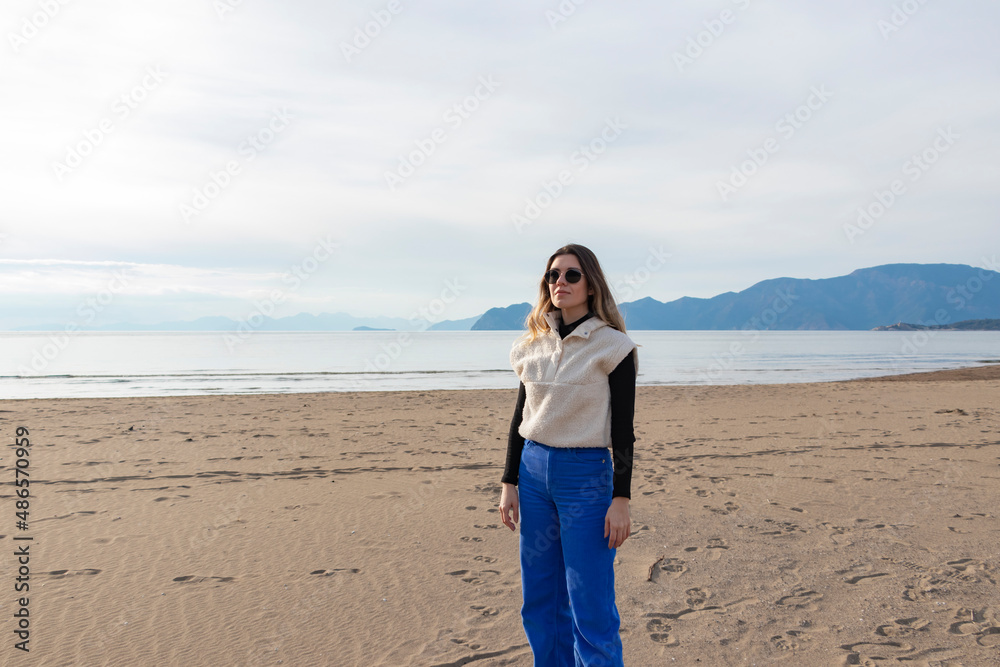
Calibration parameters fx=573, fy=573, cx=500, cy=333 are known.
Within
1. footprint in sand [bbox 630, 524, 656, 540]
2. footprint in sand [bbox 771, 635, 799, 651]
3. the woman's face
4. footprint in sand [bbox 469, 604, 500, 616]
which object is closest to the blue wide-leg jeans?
the woman's face

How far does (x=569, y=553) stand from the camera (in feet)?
7.59

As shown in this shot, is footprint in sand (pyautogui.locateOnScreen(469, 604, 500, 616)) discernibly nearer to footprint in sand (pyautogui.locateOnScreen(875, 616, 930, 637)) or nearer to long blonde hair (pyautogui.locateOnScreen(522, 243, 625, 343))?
Answer: long blonde hair (pyautogui.locateOnScreen(522, 243, 625, 343))

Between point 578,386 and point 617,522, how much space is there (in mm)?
550

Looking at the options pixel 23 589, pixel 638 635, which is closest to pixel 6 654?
pixel 23 589

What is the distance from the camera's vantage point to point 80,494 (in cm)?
655

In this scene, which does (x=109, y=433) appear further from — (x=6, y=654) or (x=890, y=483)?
(x=890, y=483)

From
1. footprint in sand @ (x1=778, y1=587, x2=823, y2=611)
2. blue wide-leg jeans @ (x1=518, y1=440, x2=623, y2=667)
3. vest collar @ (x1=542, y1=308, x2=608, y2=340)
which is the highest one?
vest collar @ (x1=542, y1=308, x2=608, y2=340)

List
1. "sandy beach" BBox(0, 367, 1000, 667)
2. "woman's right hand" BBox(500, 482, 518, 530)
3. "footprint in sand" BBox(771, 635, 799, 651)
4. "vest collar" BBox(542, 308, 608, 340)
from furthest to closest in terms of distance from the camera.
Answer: "sandy beach" BBox(0, 367, 1000, 667) < "footprint in sand" BBox(771, 635, 799, 651) < "woman's right hand" BBox(500, 482, 518, 530) < "vest collar" BBox(542, 308, 608, 340)

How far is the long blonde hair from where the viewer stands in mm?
2412

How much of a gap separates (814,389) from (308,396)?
657 inches

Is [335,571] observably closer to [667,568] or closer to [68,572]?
[68,572]

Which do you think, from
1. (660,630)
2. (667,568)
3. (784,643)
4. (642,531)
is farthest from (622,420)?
(642,531)

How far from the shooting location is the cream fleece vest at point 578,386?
228 cm

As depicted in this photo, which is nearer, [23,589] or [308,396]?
[23,589]
